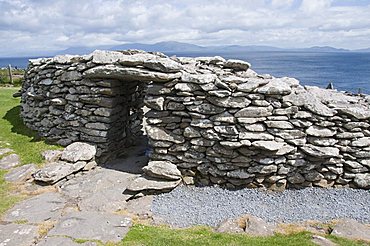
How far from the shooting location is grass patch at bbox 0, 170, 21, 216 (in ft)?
24.9

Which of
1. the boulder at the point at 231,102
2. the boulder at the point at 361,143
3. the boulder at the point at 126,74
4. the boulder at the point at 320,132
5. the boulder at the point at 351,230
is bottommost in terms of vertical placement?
the boulder at the point at 351,230

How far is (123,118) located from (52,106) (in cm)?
242

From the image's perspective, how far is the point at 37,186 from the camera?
8812 millimetres

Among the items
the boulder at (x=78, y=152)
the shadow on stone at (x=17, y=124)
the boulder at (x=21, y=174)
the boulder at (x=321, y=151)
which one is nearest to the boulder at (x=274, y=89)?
the boulder at (x=321, y=151)

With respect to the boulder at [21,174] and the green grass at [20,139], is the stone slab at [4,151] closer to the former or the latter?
the green grass at [20,139]

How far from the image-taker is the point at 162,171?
28.9ft

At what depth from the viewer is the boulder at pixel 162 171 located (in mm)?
8789

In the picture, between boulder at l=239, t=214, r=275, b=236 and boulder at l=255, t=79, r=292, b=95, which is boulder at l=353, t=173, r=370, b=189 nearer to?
boulder at l=255, t=79, r=292, b=95

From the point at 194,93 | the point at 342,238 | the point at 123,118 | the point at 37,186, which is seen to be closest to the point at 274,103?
the point at 194,93

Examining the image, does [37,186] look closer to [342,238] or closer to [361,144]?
[342,238]

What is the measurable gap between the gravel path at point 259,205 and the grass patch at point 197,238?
2.05 ft

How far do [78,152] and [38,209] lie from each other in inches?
105

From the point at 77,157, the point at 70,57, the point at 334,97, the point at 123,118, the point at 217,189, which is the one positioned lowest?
the point at 217,189

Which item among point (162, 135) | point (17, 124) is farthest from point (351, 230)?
point (17, 124)
